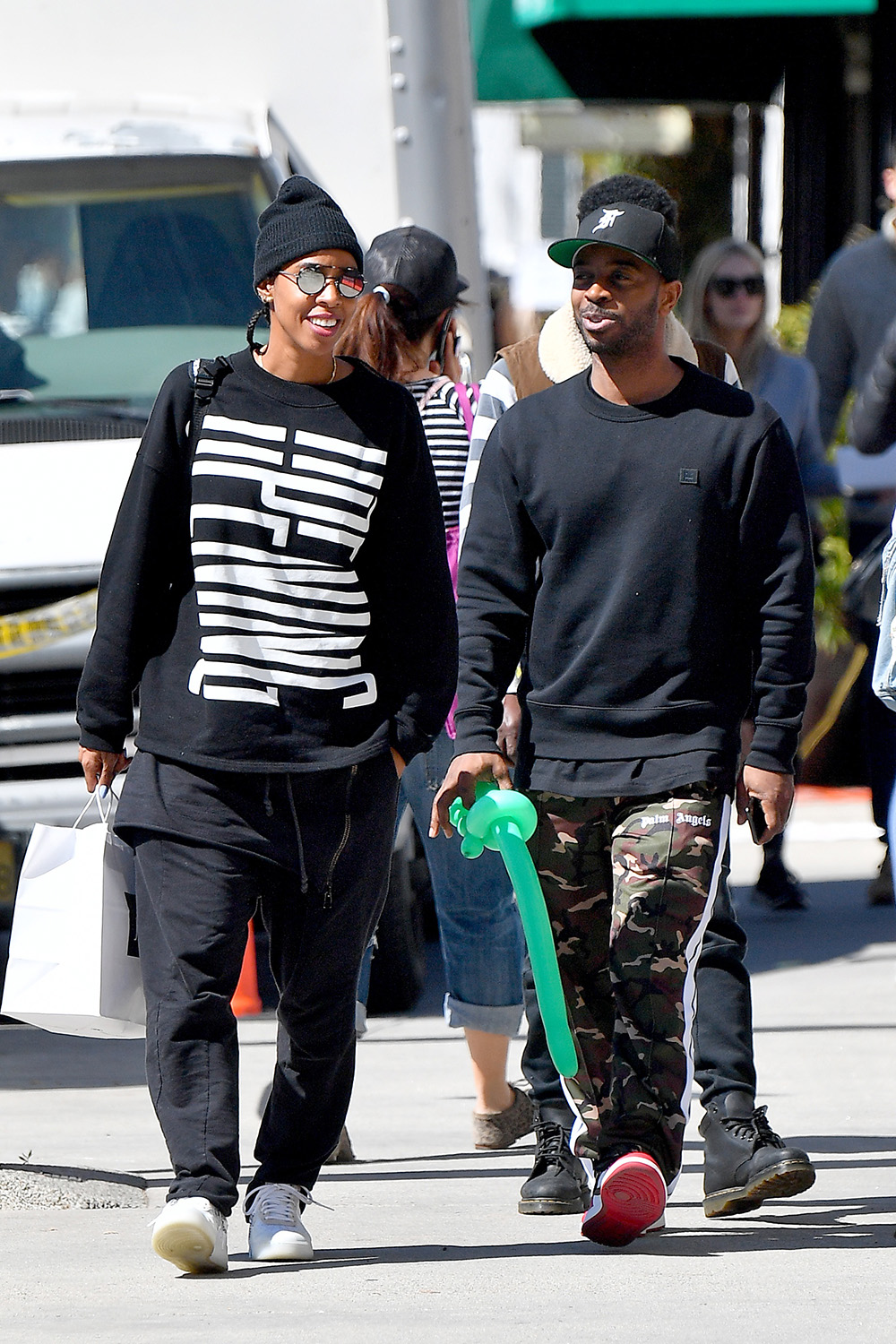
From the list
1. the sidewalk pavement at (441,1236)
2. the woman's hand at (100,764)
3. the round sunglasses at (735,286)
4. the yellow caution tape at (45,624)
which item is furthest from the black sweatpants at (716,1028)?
the round sunglasses at (735,286)

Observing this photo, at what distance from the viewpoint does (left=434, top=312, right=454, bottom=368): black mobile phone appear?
583 cm

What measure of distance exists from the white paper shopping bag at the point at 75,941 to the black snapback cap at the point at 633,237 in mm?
1482

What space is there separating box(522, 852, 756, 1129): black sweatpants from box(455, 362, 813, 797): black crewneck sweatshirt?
20.0 inches

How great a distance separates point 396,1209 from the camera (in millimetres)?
5238

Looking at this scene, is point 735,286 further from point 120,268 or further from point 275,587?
point 275,587

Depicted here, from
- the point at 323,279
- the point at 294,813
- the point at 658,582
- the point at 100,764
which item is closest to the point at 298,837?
the point at 294,813

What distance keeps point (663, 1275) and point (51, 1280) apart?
1.14 metres

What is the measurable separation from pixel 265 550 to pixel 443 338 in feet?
4.78

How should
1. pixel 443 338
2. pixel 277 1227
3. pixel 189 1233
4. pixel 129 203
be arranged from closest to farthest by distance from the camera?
pixel 189 1233 → pixel 277 1227 → pixel 443 338 → pixel 129 203

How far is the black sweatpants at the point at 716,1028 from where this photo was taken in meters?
5.14

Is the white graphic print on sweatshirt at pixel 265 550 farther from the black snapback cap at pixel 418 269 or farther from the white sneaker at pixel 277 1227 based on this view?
the black snapback cap at pixel 418 269

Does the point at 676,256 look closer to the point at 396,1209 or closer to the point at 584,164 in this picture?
the point at 396,1209

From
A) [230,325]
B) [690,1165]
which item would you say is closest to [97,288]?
[230,325]

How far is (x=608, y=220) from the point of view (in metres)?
4.78
